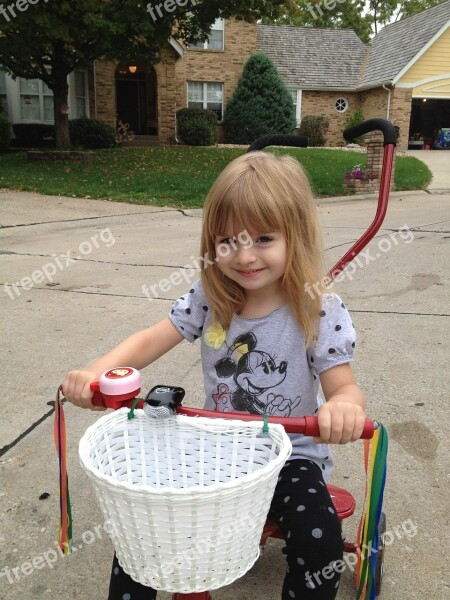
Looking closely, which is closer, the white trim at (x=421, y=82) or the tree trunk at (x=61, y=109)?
the tree trunk at (x=61, y=109)

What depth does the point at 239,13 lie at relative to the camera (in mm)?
13180

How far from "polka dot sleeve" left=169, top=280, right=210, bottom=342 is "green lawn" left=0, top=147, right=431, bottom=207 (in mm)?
7439

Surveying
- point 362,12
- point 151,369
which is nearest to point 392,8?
point 362,12

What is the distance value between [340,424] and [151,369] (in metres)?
2.12

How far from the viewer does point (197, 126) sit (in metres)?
20.1

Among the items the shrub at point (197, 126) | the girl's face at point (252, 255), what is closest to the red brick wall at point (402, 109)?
the shrub at point (197, 126)

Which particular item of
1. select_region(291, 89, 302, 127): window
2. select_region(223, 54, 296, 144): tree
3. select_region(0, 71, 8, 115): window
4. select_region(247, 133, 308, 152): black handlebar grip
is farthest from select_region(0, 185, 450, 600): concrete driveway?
select_region(291, 89, 302, 127): window

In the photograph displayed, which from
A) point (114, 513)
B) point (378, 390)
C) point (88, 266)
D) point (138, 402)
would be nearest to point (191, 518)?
point (114, 513)

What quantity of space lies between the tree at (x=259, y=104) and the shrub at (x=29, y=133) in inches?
298

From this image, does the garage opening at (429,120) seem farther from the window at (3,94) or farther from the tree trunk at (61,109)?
the window at (3,94)

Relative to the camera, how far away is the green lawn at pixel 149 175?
10039mm

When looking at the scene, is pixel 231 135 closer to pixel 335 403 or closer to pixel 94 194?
pixel 94 194

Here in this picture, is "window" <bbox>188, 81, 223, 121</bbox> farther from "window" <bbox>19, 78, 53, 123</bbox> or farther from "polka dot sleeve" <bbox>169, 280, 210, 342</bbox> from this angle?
"polka dot sleeve" <bbox>169, 280, 210, 342</bbox>

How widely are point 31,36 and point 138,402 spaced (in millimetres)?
12410
